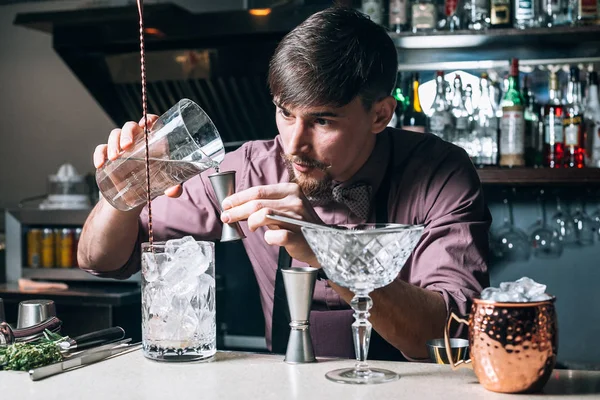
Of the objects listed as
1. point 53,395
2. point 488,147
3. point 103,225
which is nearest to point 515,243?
point 488,147

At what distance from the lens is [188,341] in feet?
4.00

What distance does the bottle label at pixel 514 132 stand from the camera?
115 inches

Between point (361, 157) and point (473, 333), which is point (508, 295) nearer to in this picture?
point (473, 333)

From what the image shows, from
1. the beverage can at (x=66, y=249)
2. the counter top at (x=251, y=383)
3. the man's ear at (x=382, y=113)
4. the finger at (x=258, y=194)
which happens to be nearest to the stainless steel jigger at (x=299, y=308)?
the counter top at (x=251, y=383)

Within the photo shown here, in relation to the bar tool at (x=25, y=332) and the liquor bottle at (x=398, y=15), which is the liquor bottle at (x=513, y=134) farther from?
the bar tool at (x=25, y=332)

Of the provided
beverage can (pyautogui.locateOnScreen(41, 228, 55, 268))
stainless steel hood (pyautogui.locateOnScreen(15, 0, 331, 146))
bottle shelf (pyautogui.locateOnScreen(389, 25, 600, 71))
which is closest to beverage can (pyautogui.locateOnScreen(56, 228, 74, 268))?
beverage can (pyautogui.locateOnScreen(41, 228, 55, 268))

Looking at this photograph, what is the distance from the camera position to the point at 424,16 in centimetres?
294

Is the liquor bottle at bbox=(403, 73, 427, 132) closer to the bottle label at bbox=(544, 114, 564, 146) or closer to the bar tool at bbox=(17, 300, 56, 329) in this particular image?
the bottle label at bbox=(544, 114, 564, 146)

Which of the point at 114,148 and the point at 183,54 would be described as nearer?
the point at 114,148

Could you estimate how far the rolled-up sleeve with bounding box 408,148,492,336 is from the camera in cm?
165

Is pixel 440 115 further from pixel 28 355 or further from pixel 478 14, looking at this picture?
pixel 28 355

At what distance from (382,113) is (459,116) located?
1.26 metres

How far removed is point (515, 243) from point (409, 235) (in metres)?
2.23

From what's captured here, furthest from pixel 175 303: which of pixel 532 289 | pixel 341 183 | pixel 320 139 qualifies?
pixel 341 183
